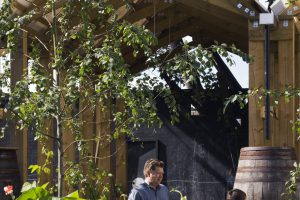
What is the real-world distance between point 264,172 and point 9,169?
7.33 ft

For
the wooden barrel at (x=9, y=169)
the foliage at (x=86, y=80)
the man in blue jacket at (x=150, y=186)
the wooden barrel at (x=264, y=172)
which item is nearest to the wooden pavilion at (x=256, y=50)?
the wooden barrel at (x=9, y=169)

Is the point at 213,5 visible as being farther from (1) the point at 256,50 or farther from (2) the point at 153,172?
(2) the point at 153,172

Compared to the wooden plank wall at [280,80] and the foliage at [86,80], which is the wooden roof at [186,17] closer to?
the wooden plank wall at [280,80]

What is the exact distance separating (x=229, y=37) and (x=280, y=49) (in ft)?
10.9

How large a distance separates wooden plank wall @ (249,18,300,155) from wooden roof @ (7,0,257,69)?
0.98ft

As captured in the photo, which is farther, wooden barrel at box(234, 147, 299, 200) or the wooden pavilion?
the wooden pavilion

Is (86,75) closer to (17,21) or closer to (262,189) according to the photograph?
(17,21)

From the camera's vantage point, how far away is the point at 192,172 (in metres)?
12.0

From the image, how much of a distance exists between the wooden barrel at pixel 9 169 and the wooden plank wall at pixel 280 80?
7.20 feet

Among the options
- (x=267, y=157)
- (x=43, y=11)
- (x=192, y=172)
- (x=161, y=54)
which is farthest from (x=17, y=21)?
(x=192, y=172)

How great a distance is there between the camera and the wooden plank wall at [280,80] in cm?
834

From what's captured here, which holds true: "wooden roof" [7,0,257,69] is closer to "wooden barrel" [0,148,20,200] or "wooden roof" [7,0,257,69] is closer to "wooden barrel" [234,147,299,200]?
"wooden barrel" [0,148,20,200]

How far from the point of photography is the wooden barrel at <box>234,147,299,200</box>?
6.95 meters

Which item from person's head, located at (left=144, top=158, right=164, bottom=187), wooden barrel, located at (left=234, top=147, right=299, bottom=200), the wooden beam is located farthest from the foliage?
the wooden beam
